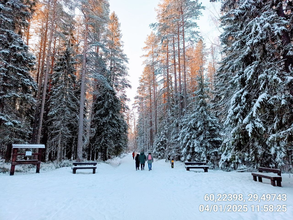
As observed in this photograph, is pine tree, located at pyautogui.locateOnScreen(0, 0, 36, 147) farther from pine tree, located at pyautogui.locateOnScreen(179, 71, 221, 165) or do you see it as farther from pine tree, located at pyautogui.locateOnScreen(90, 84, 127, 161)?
pine tree, located at pyautogui.locateOnScreen(179, 71, 221, 165)

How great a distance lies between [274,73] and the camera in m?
6.34

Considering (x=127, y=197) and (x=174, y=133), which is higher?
(x=174, y=133)

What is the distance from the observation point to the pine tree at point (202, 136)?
14336 mm

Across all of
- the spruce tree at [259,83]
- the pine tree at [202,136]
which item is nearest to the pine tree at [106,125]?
the pine tree at [202,136]

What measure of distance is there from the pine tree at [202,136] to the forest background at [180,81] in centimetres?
9

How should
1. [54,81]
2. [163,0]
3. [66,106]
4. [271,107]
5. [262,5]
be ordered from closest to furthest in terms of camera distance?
[271,107] < [262,5] < [66,106] < [54,81] < [163,0]

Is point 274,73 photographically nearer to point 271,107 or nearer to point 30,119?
point 271,107

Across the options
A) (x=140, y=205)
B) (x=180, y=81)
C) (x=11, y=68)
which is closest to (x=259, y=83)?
(x=140, y=205)

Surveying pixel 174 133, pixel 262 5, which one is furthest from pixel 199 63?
pixel 262 5

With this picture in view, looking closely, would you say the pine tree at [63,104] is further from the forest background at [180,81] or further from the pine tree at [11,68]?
the pine tree at [11,68]

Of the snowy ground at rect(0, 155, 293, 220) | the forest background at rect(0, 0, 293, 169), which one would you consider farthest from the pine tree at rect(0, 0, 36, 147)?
the snowy ground at rect(0, 155, 293, 220)

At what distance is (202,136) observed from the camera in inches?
573

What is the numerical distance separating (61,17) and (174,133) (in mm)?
16673

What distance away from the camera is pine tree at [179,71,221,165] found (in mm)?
14336
